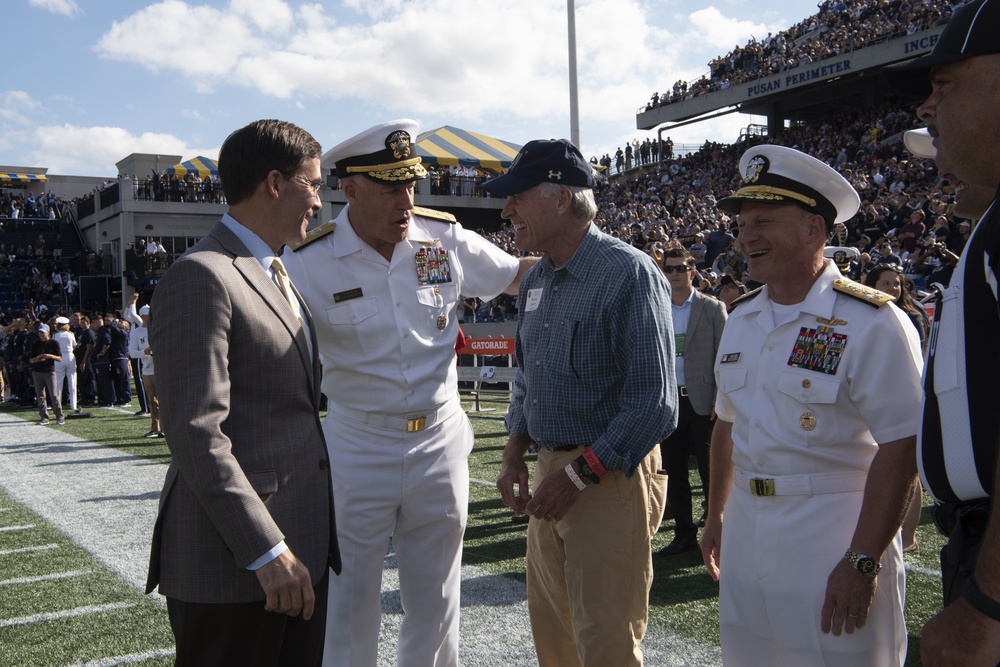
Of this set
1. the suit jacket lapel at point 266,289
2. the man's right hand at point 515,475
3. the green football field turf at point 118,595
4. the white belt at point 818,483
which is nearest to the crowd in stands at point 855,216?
the white belt at point 818,483

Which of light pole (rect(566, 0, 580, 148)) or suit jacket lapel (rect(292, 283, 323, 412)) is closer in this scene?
suit jacket lapel (rect(292, 283, 323, 412))

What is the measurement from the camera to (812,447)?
2.45m

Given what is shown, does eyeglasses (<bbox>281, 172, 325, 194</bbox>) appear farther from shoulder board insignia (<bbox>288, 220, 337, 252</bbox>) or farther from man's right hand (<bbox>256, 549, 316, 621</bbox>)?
man's right hand (<bbox>256, 549, 316, 621</bbox>)

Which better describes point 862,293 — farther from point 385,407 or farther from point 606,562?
point 385,407

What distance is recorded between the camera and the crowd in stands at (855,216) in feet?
43.1

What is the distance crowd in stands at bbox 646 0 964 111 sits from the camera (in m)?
30.0

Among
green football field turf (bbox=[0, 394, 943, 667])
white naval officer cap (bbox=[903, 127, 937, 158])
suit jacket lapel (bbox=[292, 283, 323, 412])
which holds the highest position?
white naval officer cap (bbox=[903, 127, 937, 158])

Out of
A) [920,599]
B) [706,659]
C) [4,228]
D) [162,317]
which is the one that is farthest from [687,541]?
[4,228]

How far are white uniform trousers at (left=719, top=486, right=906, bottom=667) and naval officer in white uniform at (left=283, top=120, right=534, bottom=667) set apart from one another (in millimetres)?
1099

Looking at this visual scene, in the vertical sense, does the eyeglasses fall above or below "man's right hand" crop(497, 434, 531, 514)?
above

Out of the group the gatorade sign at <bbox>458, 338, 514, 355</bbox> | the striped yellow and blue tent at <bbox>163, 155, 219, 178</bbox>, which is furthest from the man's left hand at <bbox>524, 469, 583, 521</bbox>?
the striped yellow and blue tent at <bbox>163, 155, 219, 178</bbox>

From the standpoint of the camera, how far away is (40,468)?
10.6 m

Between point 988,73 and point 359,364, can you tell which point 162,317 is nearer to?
point 359,364

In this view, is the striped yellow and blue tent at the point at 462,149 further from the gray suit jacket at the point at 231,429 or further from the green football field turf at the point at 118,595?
the gray suit jacket at the point at 231,429
